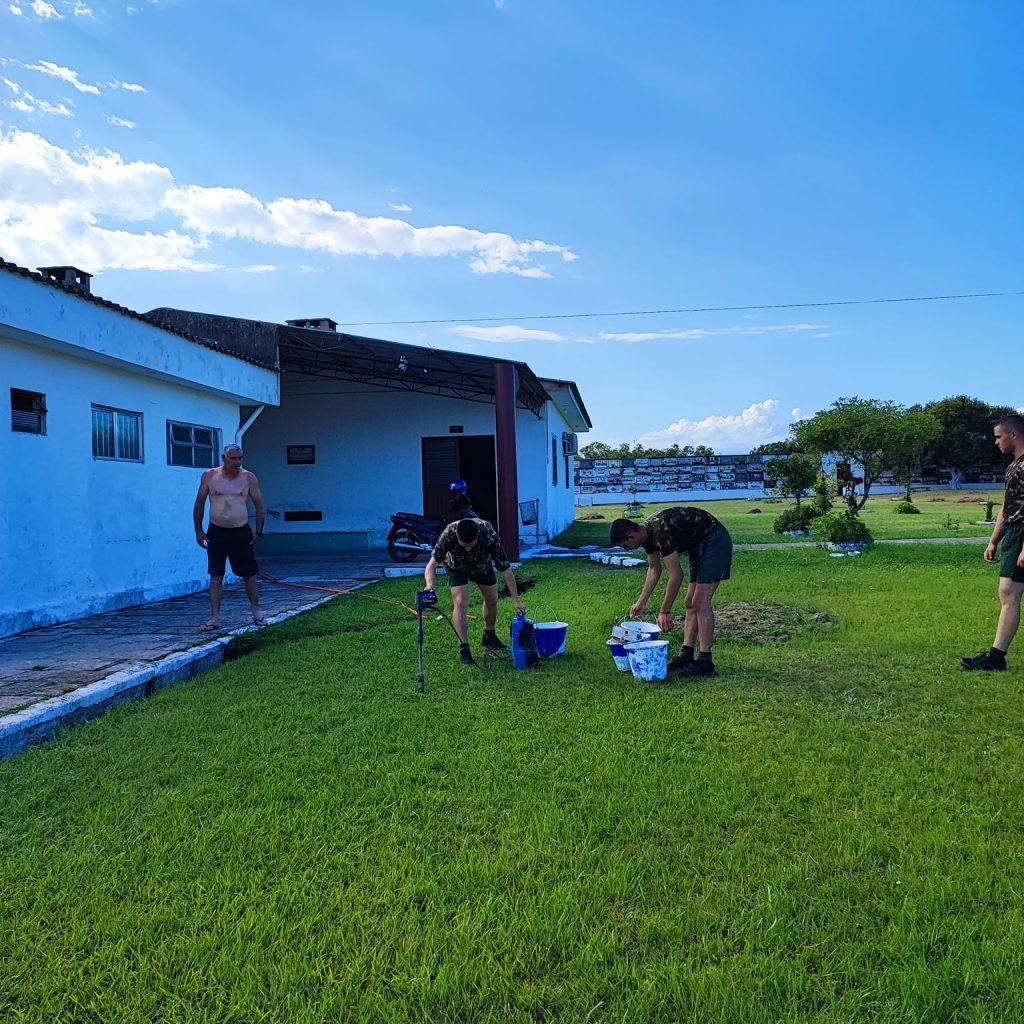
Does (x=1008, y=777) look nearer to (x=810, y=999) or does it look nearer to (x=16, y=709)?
(x=810, y=999)

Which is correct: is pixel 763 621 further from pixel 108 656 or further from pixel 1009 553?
pixel 108 656

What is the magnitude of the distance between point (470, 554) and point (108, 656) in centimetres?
283

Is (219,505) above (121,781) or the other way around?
above

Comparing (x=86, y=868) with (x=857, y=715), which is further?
(x=857, y=715)

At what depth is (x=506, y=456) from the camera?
1231 centimetres

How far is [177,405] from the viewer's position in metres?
10.4

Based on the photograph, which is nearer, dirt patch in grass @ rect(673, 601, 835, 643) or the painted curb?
the painted curb

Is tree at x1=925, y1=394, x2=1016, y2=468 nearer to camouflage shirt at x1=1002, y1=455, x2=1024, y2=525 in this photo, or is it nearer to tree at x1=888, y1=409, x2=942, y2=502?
tree at x1=888, y1=409, x2=942, y2=502

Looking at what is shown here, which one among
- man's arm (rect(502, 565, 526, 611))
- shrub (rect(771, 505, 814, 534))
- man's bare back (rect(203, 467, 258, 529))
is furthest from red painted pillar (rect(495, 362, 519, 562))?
shrub (rect(771, 505, 814, 534))

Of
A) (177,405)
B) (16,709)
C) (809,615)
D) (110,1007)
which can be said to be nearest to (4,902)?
(110,1007)

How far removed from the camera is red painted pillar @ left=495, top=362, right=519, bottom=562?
12273 millimetres

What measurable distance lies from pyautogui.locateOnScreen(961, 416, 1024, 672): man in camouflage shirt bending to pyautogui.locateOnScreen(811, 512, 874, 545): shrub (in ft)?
25.2

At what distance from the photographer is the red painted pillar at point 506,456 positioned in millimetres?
12273

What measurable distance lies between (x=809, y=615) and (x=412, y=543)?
306 inches
